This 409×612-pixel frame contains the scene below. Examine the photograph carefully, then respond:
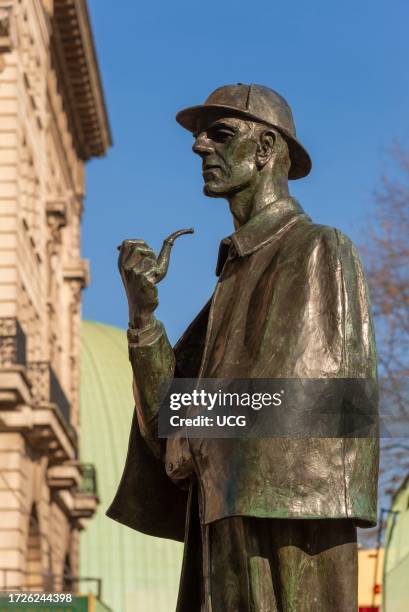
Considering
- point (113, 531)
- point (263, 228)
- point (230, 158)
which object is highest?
point (113, 531)

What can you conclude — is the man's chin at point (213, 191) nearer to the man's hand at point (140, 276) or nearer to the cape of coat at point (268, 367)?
the cape of coat at point (268, 367)

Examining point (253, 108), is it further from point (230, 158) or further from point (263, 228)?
point (263, 228)

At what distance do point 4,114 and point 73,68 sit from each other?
12.2 metres

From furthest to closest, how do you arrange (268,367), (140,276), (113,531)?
(113,531), (140,276), (268,367)

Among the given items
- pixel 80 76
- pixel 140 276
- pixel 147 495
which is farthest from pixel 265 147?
pixel 80 76

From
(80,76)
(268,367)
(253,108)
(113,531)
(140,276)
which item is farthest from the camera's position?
(113,531)

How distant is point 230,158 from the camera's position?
6.44m

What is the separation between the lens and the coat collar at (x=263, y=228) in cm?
637

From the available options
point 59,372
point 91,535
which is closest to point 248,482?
point 59,372

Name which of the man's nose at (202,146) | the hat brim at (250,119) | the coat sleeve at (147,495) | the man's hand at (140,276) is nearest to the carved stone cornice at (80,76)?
the hat brim at (250,119)

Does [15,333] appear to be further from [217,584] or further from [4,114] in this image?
[217,584]

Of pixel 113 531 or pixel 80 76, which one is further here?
pixel 113 531

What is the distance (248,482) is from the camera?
5.75 m

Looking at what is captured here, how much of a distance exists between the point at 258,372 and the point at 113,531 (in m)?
57.7
